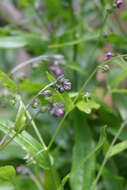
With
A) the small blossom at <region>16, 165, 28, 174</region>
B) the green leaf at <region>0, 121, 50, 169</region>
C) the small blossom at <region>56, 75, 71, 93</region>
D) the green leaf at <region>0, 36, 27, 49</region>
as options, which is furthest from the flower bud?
the green leaf at <region>0, 36, 27, 49</region>

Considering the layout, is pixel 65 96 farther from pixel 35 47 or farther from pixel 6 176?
pixel 35 47

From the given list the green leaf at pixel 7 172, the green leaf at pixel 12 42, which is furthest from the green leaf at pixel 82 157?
the green leaf at pixel 12 42

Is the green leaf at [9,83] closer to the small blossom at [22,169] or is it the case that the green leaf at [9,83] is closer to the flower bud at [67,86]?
the flower bud at [67,86]

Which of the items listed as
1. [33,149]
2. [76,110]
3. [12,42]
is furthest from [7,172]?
[12,42]

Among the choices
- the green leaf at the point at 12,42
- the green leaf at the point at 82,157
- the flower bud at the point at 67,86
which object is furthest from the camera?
the green leaf at the point at 12,42

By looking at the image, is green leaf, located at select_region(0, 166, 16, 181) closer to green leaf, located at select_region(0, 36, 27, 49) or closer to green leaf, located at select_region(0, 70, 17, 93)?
green leaf, located at select_region(0, 70, 17, 93)

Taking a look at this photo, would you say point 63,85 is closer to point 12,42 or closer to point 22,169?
point 22,169

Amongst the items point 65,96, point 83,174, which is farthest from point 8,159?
point 65,96
